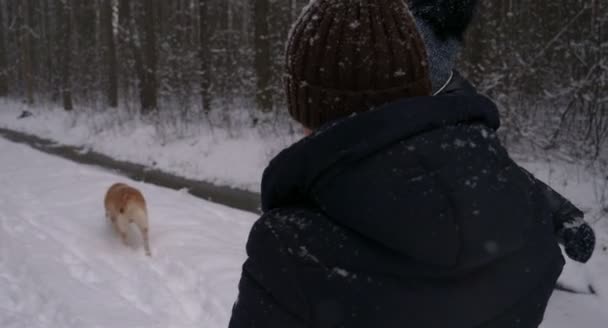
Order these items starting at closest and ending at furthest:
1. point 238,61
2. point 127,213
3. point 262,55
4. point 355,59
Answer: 1. point 355,59
2. point 127,213
3. point 262,55
4. point 238,61

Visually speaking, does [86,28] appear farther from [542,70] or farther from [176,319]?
[176,319]

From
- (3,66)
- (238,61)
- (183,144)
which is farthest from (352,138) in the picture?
(3,66)

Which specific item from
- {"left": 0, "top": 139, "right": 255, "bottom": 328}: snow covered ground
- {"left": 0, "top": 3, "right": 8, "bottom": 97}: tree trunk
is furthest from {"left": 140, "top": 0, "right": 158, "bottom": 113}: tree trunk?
{"left": 0, "top": 3, "right": 8, "bottom": 97}: tree trunk

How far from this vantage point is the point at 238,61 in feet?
64.5

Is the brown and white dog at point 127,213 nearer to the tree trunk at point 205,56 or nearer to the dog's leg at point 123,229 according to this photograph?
the dog's leg at point 123,229

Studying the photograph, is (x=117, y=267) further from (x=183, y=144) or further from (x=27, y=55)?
(x=27, y=55)

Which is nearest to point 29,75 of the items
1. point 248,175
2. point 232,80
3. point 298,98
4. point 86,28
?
point 86,28

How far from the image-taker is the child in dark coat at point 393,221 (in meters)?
0.98

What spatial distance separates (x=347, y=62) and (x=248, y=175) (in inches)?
372

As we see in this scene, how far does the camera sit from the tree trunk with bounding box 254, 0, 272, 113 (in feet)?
45.3

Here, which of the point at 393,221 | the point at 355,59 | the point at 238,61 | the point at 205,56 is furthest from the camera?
the point at 238,61

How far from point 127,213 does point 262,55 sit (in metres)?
8.93

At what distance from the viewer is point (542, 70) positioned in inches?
401

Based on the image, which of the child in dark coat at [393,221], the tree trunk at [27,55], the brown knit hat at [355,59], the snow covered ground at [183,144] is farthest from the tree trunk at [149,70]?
the child in dark coat at [393,221]
